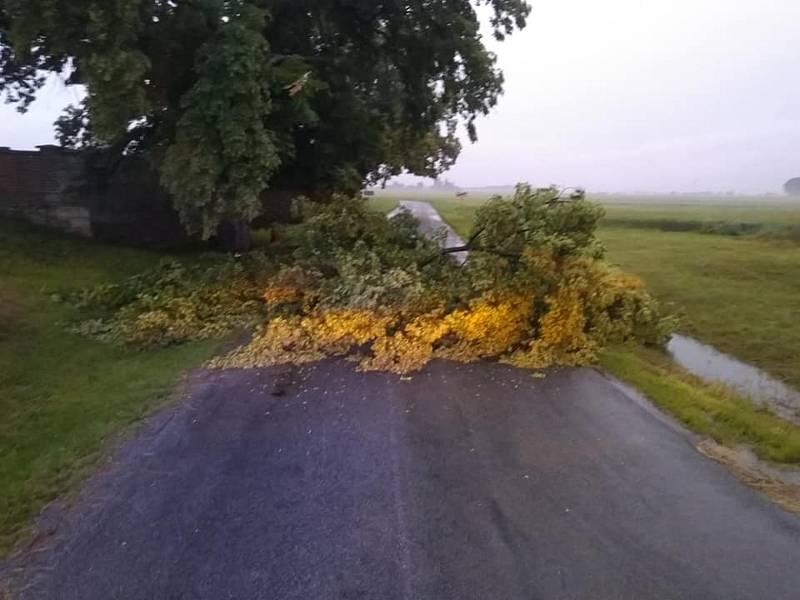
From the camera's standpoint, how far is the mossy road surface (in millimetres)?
4641

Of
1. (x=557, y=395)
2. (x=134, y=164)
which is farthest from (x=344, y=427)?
(x=134, y=164)

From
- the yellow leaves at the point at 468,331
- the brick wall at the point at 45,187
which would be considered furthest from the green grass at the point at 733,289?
the brick wall at the point at 45,187

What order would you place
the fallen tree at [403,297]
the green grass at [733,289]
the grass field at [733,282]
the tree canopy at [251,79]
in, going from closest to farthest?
1. the fallen tree at [403,297]
2. the tree canopy at [251,79]
3. the green grass at [733,289]
4. the grass field at [733,282]

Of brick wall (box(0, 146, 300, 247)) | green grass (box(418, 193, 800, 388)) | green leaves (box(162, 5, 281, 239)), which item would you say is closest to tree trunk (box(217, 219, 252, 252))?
brick wall (box(0, 146, 300, 247))

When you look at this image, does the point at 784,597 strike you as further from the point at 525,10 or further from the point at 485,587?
the point at 525,10

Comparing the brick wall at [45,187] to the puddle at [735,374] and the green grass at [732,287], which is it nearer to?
the puddle at [735,374]

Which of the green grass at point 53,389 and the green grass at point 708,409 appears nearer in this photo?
the green grass at point 53,389

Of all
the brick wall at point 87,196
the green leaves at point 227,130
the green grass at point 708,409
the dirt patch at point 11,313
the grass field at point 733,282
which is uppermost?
the green leaves at point 227,130

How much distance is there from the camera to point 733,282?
20312 millimetres

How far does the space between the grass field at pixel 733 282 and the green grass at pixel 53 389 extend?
9437mm

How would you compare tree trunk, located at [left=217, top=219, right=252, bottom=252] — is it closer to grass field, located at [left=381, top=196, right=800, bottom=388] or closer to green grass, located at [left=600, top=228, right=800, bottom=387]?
grass field, located at [left=381, top=196, right=800, bottom=388]

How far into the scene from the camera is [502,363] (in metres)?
10.3

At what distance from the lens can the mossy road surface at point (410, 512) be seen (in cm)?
464

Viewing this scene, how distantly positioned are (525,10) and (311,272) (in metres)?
10.3
